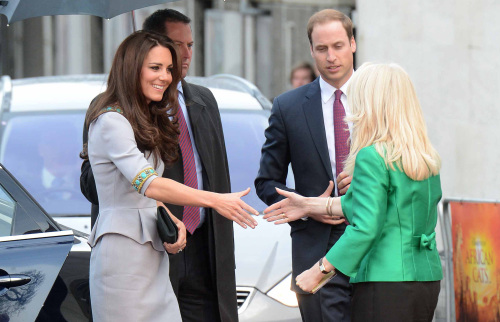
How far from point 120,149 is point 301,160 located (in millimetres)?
1200

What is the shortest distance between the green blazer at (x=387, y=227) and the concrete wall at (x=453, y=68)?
6.97 m

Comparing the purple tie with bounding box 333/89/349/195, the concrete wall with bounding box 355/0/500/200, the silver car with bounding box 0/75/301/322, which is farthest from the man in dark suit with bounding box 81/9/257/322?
the concrete wall with bounding box 355/0/500/200

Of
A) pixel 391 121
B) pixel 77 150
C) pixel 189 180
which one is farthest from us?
pixel 77 150

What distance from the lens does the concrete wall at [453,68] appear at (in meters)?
11.0

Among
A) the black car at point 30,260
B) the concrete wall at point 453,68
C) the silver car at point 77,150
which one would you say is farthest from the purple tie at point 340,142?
the concrete wall at point 453,68

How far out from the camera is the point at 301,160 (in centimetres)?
497

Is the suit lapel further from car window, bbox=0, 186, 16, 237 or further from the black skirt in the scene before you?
car window, bbox=0, 186, 16, 237

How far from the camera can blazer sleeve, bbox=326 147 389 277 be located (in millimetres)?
3898

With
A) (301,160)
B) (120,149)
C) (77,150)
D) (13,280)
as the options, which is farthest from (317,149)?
(77,150)

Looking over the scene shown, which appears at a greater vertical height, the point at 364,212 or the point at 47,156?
the point at 364,212

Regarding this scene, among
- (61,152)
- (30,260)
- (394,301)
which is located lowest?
(394,301)

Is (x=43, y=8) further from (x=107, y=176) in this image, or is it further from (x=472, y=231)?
(x=472, y=231)

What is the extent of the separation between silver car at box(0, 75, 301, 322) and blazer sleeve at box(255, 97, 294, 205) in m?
0.68

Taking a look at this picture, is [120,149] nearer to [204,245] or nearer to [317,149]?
[204,245]
